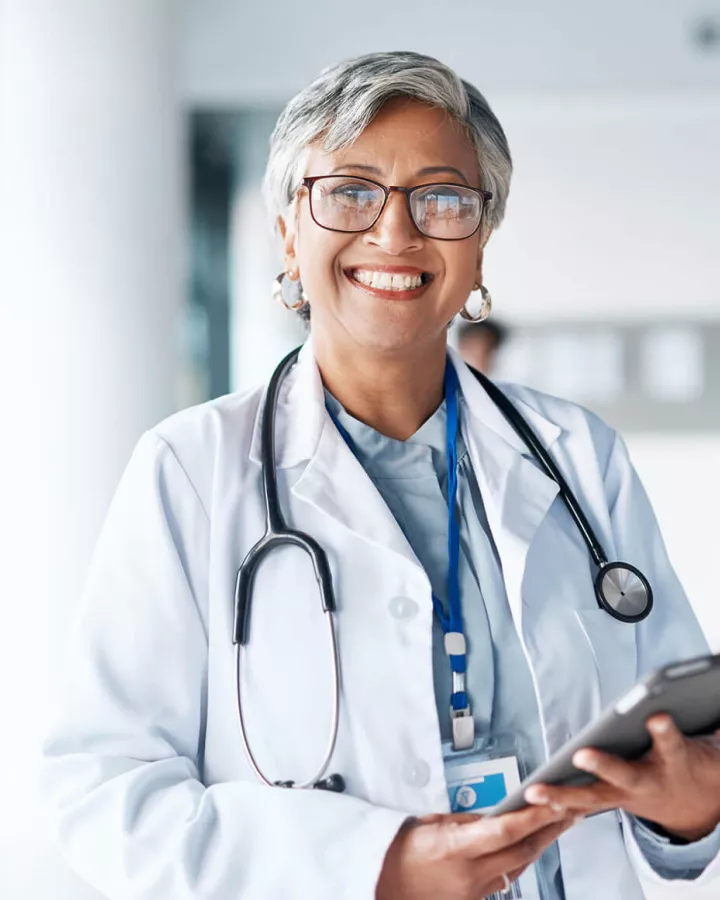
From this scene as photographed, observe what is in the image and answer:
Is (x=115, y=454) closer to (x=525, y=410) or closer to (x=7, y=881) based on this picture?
(x=7, y=881)

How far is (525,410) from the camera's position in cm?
137

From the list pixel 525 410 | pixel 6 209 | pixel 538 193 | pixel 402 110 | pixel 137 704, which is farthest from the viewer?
pixel 538 193

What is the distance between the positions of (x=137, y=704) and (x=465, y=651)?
1.16 ft

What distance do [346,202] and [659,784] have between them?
694 mm

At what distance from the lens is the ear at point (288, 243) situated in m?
1.26

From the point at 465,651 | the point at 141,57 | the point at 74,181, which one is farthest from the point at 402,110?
the point at 141,57

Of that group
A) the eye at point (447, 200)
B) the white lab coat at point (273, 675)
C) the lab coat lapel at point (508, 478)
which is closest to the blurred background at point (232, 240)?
the white lab coat at point (273, 675)

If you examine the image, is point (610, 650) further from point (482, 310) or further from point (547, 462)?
point (482, 310)

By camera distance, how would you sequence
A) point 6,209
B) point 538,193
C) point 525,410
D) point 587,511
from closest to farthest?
point 587,511, point 525,410, point 6,209, point 538,193

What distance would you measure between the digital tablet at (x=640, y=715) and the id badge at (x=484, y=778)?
0.18 m

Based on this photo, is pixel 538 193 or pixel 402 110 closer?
pixel 402 110

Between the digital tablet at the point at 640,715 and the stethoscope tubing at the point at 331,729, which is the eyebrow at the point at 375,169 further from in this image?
the digital tablet at the point at 640,715

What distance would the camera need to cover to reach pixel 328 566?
1090 millimetres

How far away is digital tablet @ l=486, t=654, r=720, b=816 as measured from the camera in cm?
80
